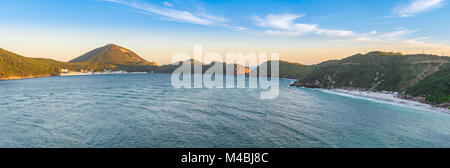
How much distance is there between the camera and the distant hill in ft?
256

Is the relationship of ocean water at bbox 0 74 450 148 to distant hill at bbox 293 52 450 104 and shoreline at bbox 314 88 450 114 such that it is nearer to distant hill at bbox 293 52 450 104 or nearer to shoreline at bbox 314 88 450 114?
shoreline at bbox 314 88 450 114

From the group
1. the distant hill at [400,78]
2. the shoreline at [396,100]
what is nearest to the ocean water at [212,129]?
the shoreline at [396,100]

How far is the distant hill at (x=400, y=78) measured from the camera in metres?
78.0

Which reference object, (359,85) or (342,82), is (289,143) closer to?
(359,85)

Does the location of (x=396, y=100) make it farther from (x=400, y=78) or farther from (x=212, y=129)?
(x=212, y=129)

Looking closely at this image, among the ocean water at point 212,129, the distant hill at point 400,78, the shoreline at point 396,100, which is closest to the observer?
the ocean water at point 212,129

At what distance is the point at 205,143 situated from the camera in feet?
106

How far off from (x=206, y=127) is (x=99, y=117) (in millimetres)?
28254

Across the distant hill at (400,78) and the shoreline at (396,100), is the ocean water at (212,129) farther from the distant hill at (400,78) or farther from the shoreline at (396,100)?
the distant hill at (400,78)

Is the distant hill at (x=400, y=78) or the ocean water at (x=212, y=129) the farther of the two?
the distant hill at (x=400, y=78)

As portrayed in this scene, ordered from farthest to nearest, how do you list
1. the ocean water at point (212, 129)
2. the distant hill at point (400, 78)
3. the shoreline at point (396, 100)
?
the distant hill at point (400, 78), the shoreline at point (396, 100), the ocean water at point (212, 129)

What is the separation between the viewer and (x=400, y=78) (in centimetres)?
10494

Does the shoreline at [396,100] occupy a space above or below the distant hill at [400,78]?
→ below

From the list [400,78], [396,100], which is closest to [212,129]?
[396,100]
